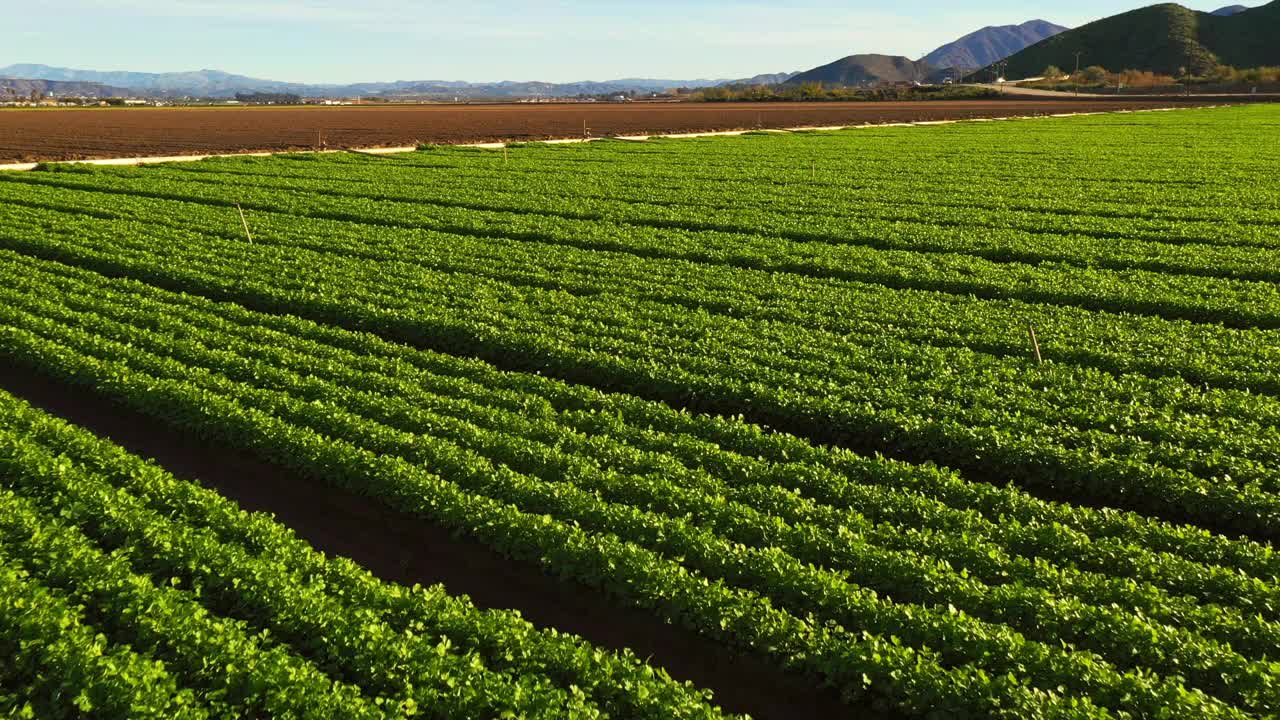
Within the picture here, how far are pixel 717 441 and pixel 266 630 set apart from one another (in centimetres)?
606

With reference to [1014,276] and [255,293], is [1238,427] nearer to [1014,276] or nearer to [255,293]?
[1014,276]

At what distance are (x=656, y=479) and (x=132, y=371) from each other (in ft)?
29.5

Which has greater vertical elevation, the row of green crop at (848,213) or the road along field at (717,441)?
the row of green crop at (848,213)

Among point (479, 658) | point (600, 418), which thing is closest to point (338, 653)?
point (479, 658)

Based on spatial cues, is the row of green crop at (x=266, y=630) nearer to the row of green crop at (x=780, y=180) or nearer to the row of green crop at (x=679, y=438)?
the row of green crop at (x=679, y=438)

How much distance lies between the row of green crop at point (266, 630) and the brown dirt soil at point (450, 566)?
85 centimetres

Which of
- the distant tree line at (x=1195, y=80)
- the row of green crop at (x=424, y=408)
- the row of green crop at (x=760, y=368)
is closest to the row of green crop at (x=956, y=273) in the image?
the row of green crop at (x=760, y=368)

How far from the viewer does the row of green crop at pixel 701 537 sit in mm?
7078

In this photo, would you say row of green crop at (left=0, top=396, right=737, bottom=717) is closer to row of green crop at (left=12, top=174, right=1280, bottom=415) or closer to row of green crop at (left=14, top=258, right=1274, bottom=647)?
row of green crop at (left=14, top=258, right=1274, bottom=647)

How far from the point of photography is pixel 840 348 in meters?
14.9

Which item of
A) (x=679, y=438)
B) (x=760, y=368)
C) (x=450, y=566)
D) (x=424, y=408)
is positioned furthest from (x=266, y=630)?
(x=760, y=368)

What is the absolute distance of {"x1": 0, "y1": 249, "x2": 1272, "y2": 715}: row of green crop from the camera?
Answer: 708 centimetres

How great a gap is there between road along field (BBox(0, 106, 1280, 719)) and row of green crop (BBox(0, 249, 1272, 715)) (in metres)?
0.04

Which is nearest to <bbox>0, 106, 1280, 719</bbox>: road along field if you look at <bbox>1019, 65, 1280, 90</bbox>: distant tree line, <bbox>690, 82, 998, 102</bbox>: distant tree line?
<bbox>690, 82, 998, 102</bbox>: distant tree line
